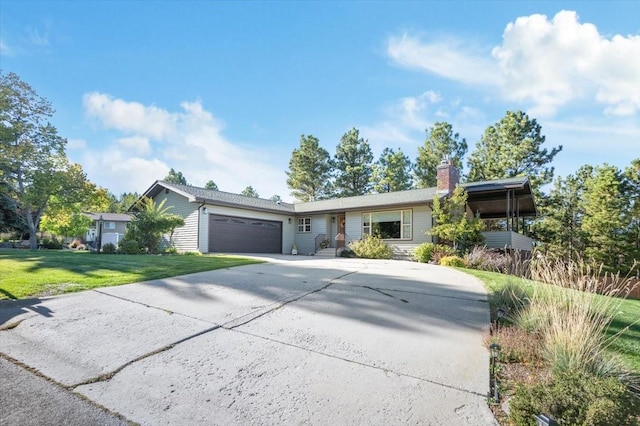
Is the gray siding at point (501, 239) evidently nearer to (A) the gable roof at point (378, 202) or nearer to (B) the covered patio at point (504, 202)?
(B) the covered patio at point (504, 202)

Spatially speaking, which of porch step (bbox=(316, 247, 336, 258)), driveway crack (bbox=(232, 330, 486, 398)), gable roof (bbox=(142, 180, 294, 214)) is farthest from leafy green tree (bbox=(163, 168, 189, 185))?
driveway crack (bbox=(232, 330, 486, 398))

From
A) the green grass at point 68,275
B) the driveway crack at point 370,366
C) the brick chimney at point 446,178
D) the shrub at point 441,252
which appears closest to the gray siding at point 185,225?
the green grass at point 68,275


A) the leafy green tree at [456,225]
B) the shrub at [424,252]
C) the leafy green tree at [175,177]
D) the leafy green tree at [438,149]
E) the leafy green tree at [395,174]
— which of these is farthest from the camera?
the leafy green tree at [175,177]

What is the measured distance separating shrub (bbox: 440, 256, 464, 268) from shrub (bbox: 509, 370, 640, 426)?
10660mm

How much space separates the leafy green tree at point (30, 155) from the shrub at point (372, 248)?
62.0 feet

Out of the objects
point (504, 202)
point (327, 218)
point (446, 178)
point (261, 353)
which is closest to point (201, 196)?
point (327, 218)

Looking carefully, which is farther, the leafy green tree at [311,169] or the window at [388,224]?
the leafy green tree at [311,169]

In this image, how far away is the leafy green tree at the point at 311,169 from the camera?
119 ft

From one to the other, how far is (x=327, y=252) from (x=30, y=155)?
1972 cm

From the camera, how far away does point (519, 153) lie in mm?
26844

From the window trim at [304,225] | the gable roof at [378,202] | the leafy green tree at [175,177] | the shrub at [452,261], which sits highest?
the leafy green tree at [175,177]

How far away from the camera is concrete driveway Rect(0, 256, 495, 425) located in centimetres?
272

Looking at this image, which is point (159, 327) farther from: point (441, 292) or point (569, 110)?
point (569, 110)

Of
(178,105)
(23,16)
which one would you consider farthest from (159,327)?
(178,105)
